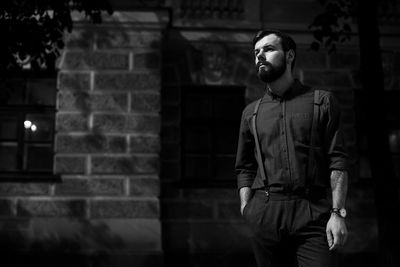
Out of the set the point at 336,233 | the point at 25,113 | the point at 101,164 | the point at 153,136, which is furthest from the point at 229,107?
the point at 336,233

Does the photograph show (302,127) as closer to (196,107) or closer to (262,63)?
(262,63)

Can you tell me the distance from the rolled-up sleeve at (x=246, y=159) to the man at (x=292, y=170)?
0.05 metres

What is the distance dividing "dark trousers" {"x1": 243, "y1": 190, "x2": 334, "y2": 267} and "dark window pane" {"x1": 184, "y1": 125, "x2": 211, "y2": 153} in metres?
5.81

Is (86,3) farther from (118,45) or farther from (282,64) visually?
(282,64)

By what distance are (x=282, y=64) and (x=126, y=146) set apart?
5.27 meters

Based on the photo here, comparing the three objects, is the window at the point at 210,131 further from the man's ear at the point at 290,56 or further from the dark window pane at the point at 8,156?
the man's ear at the point at 290,56

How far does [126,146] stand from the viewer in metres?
7.77

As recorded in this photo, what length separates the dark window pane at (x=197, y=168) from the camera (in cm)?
841

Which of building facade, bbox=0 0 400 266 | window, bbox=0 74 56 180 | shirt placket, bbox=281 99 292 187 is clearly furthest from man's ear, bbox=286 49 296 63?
window, bbox=0 74 56 180

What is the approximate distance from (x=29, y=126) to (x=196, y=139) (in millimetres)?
2559

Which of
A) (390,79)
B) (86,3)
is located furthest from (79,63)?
(390,79)

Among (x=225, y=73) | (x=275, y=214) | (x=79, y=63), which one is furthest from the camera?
(x=225, y=73)

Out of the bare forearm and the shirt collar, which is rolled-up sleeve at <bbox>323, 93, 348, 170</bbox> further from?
the shirt collar

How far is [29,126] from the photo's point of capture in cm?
815
